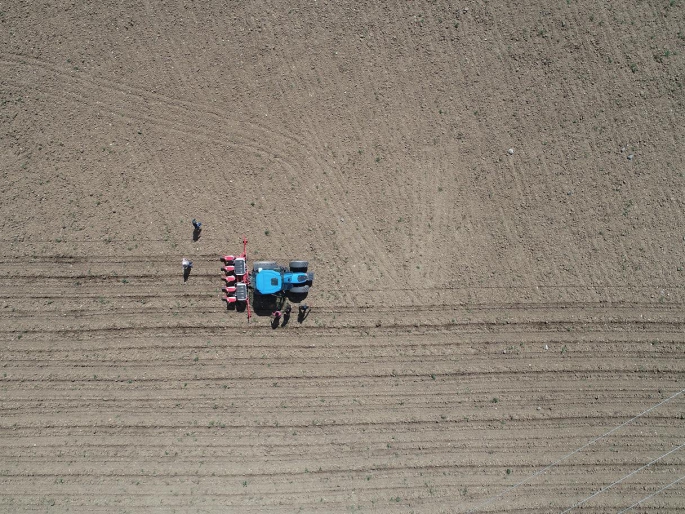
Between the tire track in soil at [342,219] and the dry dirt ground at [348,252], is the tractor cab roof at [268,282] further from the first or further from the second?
the tire track in soil at [342,219]

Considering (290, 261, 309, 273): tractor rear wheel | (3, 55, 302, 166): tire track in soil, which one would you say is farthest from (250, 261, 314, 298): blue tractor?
(3, 55, 302, 166): tire track in soil

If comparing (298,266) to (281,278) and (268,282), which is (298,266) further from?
(268,282)

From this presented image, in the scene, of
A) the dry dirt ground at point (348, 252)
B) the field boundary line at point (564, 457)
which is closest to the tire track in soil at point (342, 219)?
the dry dirt ground at point (348, 252)

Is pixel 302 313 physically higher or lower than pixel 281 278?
lower

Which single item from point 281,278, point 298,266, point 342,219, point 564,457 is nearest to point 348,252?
Result: point 342,219

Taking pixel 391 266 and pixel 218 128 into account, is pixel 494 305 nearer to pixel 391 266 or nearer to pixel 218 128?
pixel 391 266

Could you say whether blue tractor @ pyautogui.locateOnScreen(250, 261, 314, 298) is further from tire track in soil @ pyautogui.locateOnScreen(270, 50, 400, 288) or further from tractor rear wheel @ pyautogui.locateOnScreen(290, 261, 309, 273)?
tire track in soil @ pyautogui.locateOnScreen(270, 50, 400, 288)

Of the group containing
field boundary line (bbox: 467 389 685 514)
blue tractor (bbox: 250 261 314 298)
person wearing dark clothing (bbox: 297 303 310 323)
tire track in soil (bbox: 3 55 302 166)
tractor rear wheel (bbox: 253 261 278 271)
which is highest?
tire track in soil (bbox: 3 55 302 166)
